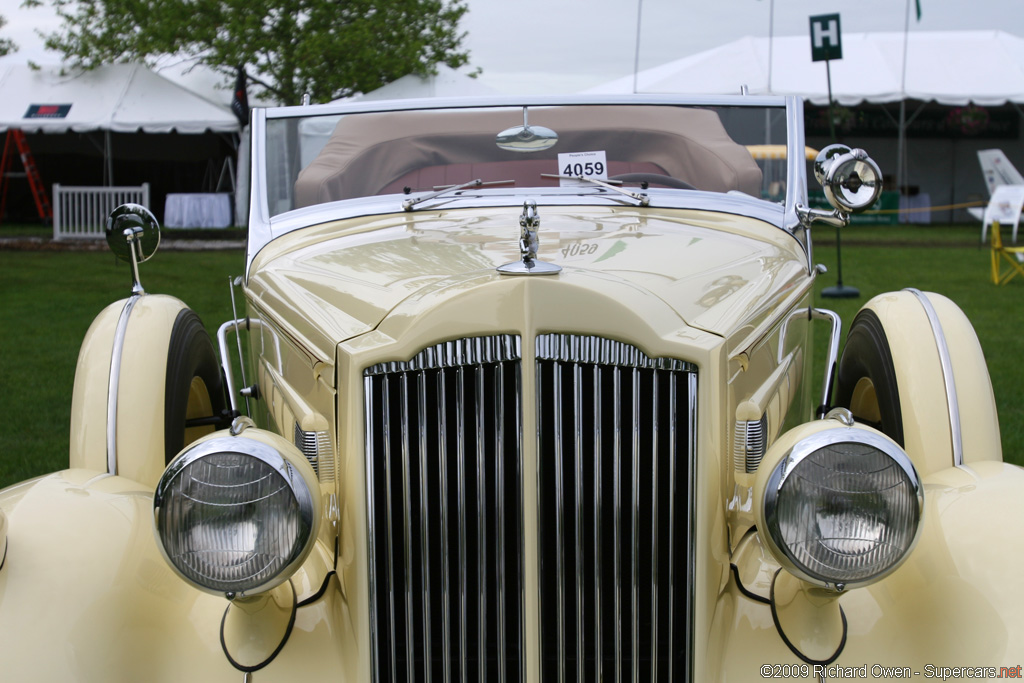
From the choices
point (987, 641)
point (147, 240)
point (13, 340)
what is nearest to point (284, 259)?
point (147, 240)

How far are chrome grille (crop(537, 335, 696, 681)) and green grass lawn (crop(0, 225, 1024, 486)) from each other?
3.13 meters

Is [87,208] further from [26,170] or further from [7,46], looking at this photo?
[7,46]

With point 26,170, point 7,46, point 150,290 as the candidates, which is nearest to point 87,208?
point 26,170

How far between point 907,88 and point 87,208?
57.1ft

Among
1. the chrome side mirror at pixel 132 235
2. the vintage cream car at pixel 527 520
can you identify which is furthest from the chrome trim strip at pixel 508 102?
the vintage cream car at pixel 527 520

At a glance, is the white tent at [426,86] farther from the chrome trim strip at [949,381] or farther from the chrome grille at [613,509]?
the chrome grille at [613,509]

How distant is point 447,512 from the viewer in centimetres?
169

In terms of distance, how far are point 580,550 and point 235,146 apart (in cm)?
1962

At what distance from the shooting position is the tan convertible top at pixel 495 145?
304 centimetres

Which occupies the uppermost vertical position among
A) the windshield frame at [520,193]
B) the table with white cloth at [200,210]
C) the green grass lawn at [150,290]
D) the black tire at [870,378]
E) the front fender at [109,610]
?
the windshield frame at [520,193]

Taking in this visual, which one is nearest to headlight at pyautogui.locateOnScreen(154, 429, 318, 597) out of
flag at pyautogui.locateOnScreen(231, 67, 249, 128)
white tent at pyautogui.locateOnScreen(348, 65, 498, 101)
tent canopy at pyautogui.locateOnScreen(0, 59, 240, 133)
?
white tent at pyautogui.locateOnScreen(348, 65, 498, 101)

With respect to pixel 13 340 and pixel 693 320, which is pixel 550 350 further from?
pixel 13 340

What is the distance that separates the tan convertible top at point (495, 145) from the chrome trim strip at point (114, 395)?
717mm

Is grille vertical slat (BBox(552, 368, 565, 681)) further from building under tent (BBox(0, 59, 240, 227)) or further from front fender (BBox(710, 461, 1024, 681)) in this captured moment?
building under tent (BBox(0, 59, 240, 227))
